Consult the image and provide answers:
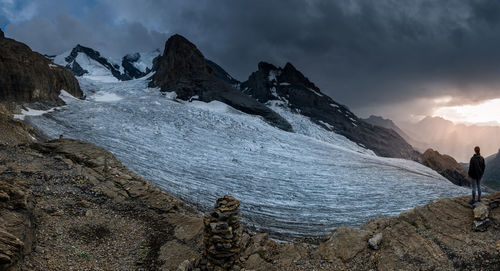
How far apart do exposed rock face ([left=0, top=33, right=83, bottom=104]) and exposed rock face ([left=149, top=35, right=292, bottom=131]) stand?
2512 centimetres

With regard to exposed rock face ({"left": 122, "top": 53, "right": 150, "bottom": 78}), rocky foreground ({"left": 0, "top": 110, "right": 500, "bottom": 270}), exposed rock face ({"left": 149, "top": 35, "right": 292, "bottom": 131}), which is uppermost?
exposed rock face ({"left": 122, "top": 53, "right": 150, "bottom": 78})

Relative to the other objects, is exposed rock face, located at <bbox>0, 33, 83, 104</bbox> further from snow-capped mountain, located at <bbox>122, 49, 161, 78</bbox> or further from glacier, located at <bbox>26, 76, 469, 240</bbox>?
snow-capped mountain, located at <bbox>122, 49, 161, 78</bbox>

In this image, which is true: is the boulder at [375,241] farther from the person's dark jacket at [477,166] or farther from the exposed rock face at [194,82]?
the exposed rock face at [194,82]

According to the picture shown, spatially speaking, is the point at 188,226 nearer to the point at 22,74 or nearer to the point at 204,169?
the point at 204,169

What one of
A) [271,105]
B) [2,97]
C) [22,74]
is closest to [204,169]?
[2,97]

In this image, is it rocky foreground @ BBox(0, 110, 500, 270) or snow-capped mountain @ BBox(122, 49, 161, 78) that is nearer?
rocky foreground @ BBox(0, 110, 500, 270)

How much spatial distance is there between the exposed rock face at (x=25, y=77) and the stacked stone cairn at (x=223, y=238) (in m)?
30.8

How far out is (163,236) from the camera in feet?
32.9

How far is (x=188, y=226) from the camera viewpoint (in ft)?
35.1

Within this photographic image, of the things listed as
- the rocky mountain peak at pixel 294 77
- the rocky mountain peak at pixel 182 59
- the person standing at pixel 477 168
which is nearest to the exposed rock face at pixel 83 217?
the person standing at pixel 477 168

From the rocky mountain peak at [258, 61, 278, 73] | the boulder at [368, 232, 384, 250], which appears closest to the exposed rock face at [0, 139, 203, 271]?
the boulder at [368, 232, 384, 250]

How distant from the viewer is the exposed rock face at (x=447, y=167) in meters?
42.5

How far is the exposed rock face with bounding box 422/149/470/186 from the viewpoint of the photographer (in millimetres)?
42469

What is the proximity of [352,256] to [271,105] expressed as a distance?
7467 cm
